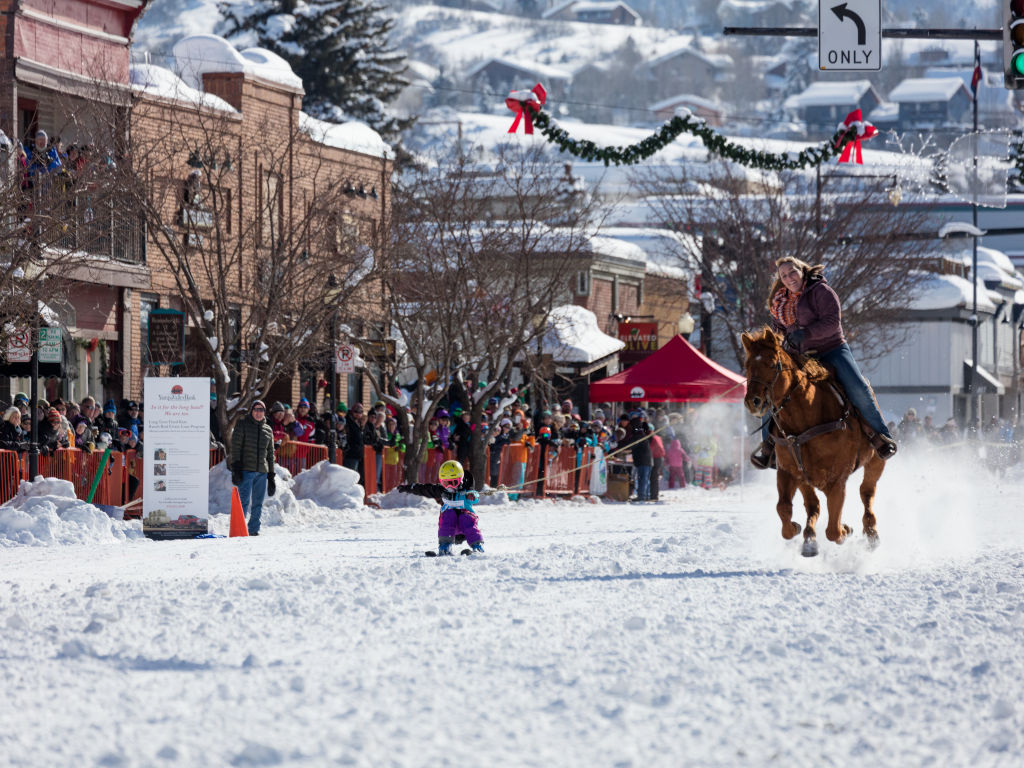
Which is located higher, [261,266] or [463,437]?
[261,266]

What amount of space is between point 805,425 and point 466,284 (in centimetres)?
1767

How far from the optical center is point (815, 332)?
13.7m

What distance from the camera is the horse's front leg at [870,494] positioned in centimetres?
1435

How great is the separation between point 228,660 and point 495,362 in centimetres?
2291

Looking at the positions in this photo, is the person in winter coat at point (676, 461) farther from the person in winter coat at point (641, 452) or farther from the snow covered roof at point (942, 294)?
the snow covered roof at point (942, 294)

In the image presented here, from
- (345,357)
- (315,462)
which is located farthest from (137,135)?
(315,462)

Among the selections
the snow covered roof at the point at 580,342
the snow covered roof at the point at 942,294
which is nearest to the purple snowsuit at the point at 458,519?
the snow covered roof at the point at 580,342

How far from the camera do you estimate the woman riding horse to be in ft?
44.6

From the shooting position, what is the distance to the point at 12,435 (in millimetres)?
20516

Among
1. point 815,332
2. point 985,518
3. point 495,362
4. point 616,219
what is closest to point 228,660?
point 815,332

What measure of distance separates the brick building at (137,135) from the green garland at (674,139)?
3922 mm

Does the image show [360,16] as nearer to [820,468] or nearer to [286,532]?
[286,532]

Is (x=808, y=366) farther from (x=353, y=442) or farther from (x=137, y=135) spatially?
(x=137, y=135)

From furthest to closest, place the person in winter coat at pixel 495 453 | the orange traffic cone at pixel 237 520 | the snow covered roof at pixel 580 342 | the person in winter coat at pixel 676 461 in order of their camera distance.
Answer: the snow covered roof at pixel 580 342 < the person in winter coat at pixel 676 461 < the person in winter coat at pixel 495 453 < the orange traffic cone at pixel 237 520
